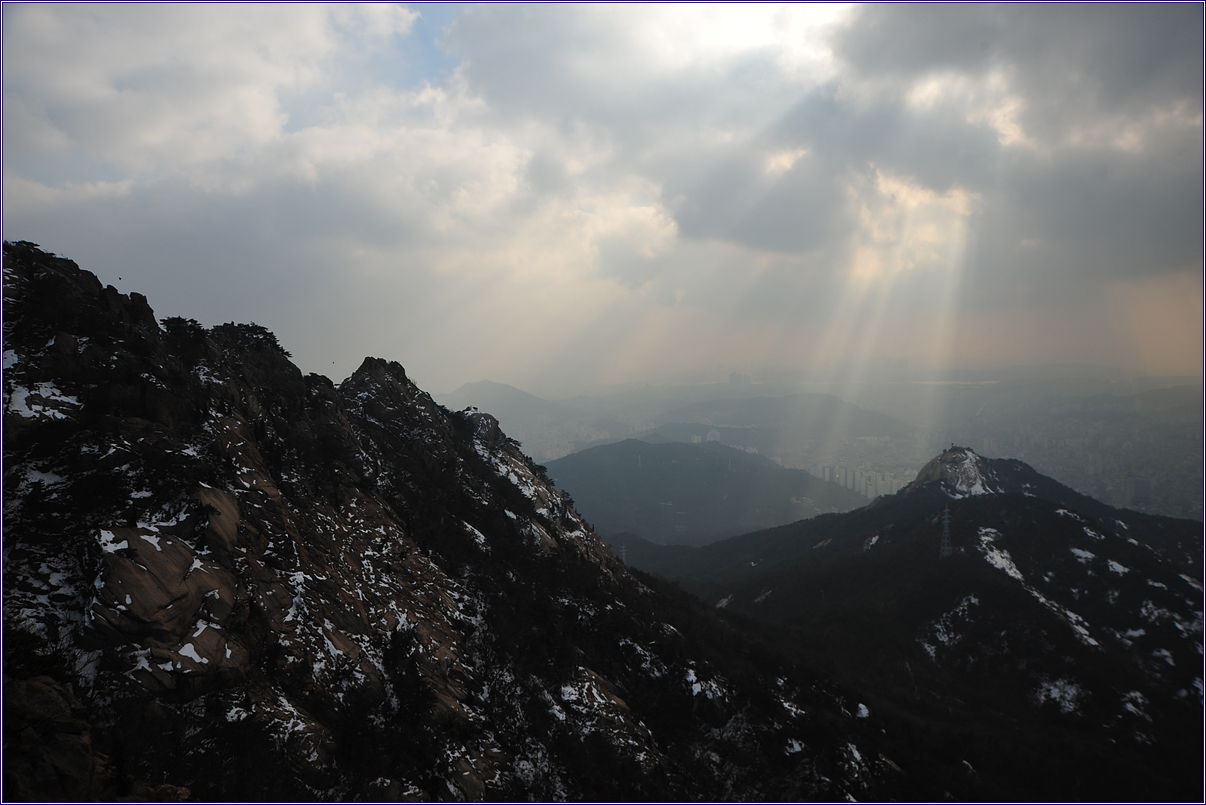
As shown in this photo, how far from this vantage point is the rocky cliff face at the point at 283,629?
15984 mm

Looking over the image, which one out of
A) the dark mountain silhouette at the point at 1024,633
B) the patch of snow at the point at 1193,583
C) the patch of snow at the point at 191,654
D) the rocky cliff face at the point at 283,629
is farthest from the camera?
the patch of snow at the point at 1193,583

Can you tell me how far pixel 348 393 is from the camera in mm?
51688

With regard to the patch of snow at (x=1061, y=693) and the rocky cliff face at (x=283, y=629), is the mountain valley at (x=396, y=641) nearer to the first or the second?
the rocky cliff face at (x=283, y=629)

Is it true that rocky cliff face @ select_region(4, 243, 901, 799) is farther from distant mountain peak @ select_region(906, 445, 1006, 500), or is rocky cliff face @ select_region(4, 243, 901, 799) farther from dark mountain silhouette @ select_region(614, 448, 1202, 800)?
distant mountain peak @ select_region(906, 445, 1006, 500)

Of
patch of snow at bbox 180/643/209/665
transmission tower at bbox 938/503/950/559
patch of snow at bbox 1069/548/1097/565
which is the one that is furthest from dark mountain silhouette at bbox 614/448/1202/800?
patch of snow at bbox 180/643/209/665

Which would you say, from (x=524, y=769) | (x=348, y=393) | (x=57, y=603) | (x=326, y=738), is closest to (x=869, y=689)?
(x=524, y=769)

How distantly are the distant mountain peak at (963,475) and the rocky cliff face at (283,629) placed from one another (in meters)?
A: 113

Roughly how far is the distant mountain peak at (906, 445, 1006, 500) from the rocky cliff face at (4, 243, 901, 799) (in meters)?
113

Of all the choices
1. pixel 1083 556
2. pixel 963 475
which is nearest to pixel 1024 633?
pixel 1083 556

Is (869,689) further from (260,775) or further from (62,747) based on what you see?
(62,747)

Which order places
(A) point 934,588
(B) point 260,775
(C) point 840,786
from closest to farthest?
1. (B) point 260,775
2. (C) point 840,786
3. (A) point 934,588

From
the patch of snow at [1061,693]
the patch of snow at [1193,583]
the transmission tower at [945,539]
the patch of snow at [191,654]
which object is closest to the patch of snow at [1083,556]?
the patch of snow at [1193,583]

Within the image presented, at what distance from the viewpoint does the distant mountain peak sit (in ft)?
388

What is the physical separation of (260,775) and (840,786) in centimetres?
3277
